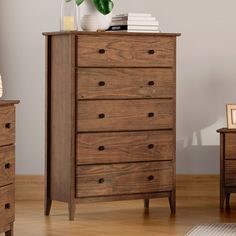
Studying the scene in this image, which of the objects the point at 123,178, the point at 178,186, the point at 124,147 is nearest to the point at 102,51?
the point at 124,147

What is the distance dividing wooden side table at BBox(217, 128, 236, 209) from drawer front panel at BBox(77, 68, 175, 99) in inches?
19.9

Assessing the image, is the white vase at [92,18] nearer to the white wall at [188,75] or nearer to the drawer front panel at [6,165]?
the white wall at [188,75]

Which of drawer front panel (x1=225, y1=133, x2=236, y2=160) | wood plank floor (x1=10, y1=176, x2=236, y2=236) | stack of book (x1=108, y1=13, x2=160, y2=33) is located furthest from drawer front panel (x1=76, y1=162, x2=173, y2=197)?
stack of book (x1=108, y1=13, x2=160, y2=33)

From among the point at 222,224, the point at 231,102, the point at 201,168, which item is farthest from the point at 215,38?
the point at 222,224

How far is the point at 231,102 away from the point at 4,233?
7.00 ft

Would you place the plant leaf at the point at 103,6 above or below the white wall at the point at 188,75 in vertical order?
above

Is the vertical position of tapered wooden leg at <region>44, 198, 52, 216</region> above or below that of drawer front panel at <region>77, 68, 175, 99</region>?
below

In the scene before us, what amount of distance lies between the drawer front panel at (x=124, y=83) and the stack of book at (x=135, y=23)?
27cm

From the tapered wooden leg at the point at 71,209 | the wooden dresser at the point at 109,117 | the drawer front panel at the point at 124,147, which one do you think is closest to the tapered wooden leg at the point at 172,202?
the wooden dresser at the point at 109,117

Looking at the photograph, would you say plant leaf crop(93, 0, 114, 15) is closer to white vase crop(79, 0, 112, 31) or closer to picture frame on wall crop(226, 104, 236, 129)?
white vase crop(79, 0, 112, 31)

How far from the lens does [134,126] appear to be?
568cm

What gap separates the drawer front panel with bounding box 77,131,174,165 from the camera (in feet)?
18.2

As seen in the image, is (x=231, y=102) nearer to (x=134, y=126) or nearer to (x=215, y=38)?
(x=215, y=38)

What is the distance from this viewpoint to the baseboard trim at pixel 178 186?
634cm
